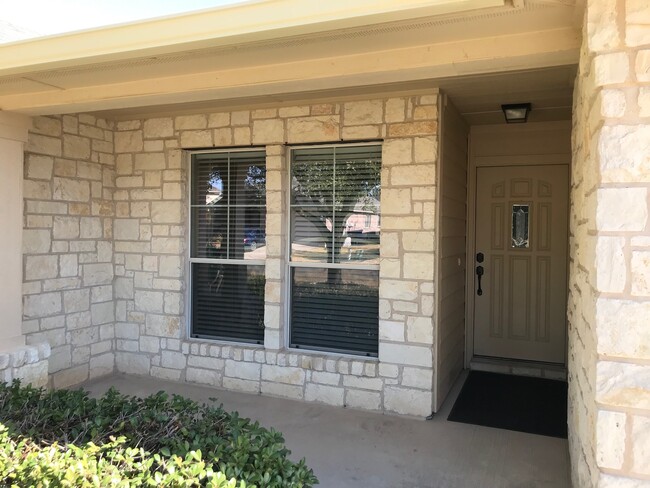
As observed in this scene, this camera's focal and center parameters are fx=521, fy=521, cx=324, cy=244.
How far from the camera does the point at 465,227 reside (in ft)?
18.7

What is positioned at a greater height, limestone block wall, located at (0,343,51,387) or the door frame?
the door frame

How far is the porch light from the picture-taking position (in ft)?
15.3

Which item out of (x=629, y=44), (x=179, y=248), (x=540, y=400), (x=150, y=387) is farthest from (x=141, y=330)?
(x=629, y=44)

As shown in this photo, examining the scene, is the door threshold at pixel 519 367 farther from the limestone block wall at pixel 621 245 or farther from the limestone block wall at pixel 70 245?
the limestone block wall at pixel 70 245

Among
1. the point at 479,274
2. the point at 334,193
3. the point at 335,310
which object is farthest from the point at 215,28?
the point at 479,274

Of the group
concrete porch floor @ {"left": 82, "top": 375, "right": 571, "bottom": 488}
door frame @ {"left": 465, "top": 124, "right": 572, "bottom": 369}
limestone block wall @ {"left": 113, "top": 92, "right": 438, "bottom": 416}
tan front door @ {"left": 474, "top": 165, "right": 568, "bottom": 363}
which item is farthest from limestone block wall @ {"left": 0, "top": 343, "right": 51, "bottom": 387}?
tan front door @ {"left": 474, "top": 165, "right": 568, "bottom": 363}

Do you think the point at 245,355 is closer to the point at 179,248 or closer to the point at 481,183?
the point at 179,248

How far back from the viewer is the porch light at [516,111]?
4.66 m

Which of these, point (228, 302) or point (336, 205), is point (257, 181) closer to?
point (336, 205)

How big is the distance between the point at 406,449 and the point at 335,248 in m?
1.82

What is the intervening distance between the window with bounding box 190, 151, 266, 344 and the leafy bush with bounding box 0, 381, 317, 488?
2308 mm

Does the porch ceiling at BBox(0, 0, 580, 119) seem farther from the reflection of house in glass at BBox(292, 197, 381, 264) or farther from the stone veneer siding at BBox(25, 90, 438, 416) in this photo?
the reflection of house in glass at BBox(292, 197, 381, 264)

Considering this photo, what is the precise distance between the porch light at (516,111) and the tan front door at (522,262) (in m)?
0.66

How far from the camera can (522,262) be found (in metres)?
5.65
